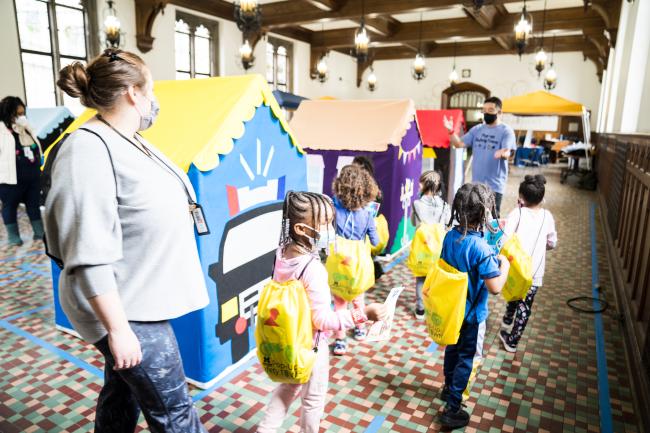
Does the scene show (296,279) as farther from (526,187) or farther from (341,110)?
(341,110)

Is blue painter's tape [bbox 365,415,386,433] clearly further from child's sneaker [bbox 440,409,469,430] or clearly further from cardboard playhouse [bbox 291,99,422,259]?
cardboard playhouse [bbox 291,99,422,259]

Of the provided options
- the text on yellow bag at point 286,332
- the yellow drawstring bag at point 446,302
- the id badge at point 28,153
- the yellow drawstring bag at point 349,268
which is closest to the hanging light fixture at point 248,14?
the id badge at point 28,153

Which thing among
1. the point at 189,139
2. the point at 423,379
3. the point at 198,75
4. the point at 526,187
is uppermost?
the point at 198,75

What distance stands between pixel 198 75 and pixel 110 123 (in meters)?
11.3

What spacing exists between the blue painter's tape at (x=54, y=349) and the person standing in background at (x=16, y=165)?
6.22ft

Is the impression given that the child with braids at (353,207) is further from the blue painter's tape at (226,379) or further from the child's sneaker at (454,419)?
the child's sneaker at (454,419)

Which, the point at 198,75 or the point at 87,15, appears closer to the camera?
the point at 87,15

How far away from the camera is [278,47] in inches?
561

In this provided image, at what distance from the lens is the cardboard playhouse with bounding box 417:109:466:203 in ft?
19.6

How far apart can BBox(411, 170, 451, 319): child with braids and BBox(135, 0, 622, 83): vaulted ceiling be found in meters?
5.83

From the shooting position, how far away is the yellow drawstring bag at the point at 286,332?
1.46 metres

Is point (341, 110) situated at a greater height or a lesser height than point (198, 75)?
lesser

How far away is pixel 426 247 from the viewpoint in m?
2.95

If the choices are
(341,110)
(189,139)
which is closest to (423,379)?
(189,139)
